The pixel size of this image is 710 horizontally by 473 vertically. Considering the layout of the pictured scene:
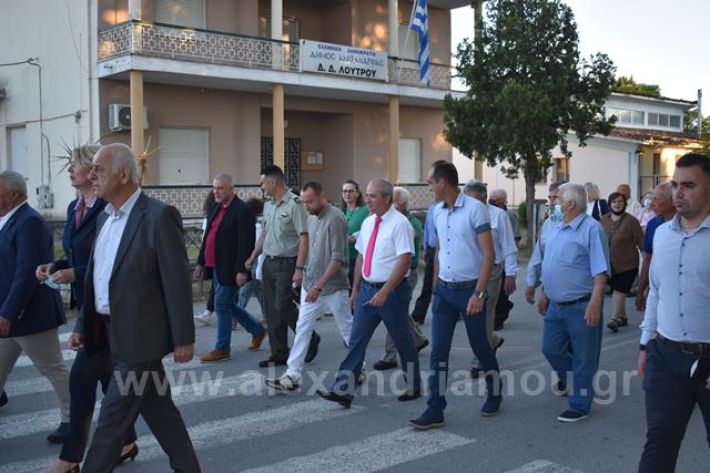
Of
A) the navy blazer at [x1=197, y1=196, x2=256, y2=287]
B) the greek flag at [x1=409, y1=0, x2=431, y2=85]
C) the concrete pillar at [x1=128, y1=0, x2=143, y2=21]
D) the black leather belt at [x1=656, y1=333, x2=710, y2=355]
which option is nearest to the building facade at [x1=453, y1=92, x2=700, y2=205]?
the greek flag at [x1=409, y1=0, x2=431, y2=85]

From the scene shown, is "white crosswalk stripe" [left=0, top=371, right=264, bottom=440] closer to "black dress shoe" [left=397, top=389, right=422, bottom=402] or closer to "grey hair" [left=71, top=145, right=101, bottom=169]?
"black dress shoe" [left=397, top=389, right=422, bottom=402]

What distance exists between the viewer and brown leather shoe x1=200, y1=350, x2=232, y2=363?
848cm

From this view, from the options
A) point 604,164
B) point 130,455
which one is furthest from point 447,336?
point 604,164

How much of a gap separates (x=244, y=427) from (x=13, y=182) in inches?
98.9

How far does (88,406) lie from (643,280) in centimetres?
525

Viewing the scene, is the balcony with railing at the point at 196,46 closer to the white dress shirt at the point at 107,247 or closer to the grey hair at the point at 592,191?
the grey hair at the point at 592,191

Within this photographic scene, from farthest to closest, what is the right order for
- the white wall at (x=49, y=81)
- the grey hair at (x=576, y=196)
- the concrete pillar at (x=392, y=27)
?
the concrete pillar at (x=392, y=27) → the white wall at (x=49, y=81) → the grey hair at (x=576, y=196)

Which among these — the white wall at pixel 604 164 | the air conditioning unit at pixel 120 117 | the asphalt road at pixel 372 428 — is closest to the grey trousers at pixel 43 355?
the asphalt road at pixel 372 428

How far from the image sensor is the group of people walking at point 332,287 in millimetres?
4098

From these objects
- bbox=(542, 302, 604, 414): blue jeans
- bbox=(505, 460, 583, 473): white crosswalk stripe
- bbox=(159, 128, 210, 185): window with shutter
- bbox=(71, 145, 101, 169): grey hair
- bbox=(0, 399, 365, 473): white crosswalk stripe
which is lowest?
bbox=(505, 460, 583, 473): white crosswalk stripe

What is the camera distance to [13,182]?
18.3ft

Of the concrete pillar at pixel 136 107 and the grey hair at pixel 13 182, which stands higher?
the concrete pillar at pixel 136 107

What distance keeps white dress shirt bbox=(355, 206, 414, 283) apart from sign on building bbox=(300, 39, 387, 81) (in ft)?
52.0

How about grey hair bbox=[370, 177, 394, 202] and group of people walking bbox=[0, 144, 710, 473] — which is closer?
group of people walking bbox=[0, 144, 710, 473]
